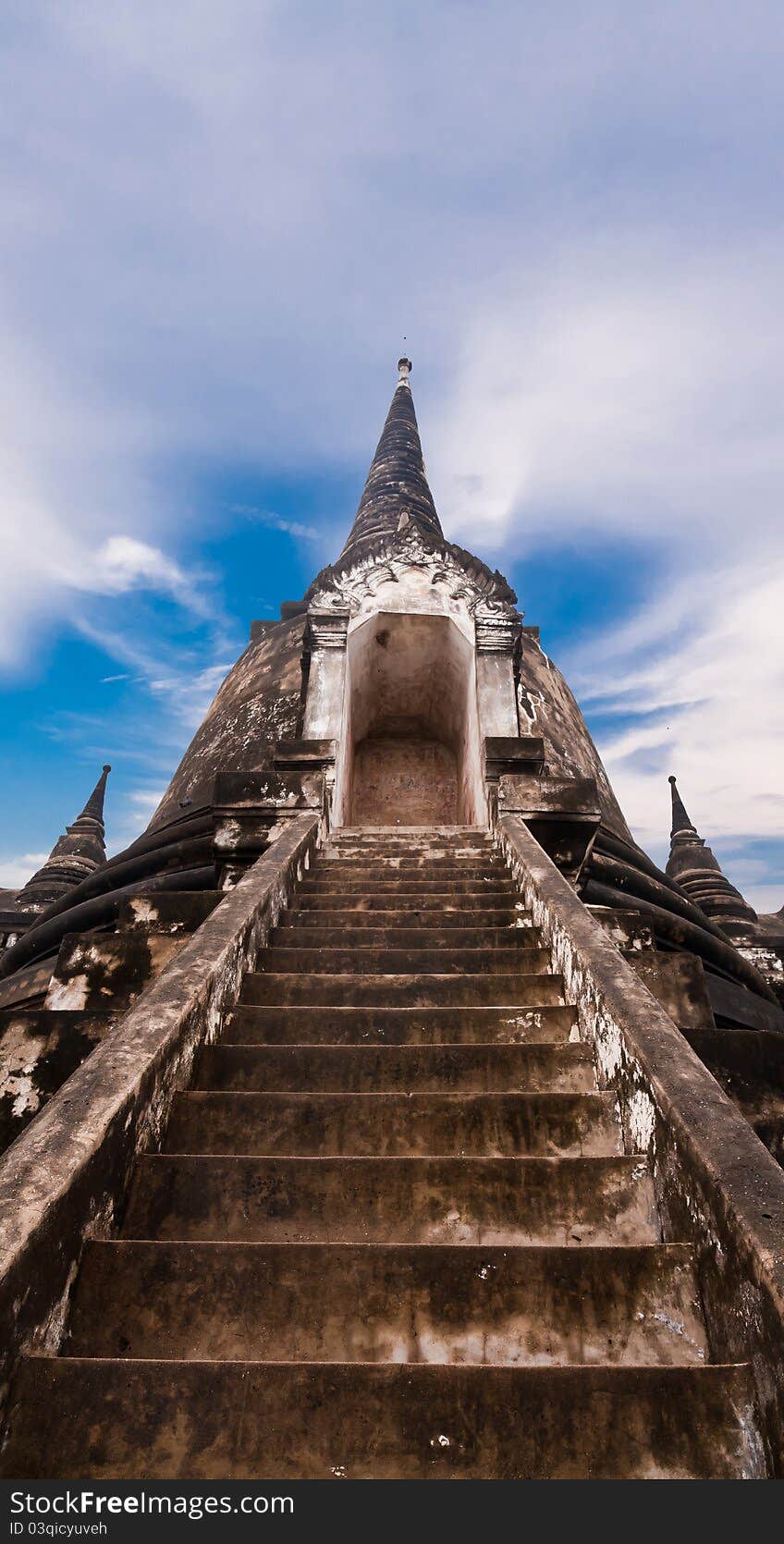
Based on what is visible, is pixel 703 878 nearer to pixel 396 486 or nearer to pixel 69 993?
pixel 396 486

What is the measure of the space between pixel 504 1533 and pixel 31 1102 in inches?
103

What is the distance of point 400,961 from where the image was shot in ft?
11.5

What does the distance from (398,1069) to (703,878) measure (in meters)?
11.7

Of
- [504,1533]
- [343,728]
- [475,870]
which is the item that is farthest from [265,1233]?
[343,728]

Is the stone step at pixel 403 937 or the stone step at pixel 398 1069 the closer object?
the stone step at pixel 398 1069

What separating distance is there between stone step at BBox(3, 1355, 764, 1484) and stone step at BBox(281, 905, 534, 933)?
8.41 feet

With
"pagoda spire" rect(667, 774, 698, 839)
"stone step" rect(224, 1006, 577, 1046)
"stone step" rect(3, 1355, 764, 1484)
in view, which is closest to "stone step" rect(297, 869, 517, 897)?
"stone step" rect(224, 1006, 577, 1046)

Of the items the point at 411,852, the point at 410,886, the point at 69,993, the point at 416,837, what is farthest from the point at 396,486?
the point at 69,993

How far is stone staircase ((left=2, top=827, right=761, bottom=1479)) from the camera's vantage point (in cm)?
140

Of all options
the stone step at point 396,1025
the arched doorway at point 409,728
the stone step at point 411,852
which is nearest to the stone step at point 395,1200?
the stone step at point 396,1025

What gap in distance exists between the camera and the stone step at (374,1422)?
137cm

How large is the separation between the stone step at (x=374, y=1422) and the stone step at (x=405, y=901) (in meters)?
2.88

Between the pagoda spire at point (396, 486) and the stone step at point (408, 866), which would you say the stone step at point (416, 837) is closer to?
the stone step at point (408, 866)

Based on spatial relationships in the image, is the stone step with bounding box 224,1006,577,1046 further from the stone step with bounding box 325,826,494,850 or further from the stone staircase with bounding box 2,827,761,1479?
the stone step with bounding box 325,826,494,850
